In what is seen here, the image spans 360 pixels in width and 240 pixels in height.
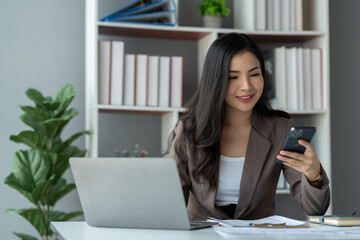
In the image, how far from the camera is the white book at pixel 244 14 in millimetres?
2834

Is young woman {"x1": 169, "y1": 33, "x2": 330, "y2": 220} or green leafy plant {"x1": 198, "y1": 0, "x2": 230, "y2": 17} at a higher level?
green leafy plant {"x1": 198, "y1": 0, "x2": 230, "y2": 17}

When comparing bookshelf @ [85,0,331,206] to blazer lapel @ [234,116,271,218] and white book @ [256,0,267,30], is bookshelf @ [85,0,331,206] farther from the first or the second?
blazer lapel @ [234,116,271,218]

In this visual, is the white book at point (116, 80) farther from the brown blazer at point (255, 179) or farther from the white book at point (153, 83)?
the brown blazer at point (255, 179)

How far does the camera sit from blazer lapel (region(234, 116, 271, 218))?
6.08 feet

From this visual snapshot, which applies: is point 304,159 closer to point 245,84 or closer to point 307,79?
point 245,84

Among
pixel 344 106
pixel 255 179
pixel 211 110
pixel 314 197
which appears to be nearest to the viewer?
pixel 314 197

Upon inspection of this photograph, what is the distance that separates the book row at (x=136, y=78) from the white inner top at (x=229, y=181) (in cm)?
85

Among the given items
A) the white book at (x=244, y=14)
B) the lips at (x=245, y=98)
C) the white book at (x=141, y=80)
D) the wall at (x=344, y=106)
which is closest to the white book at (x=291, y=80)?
the white book at (x=244, y=14)

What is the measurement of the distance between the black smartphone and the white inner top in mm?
442

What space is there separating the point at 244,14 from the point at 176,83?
0.57 m

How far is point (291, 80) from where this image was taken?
9.41 ft

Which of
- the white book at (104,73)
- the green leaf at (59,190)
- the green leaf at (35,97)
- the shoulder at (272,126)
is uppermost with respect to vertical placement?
the white book at (104,73)

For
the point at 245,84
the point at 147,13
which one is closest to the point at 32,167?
the point at 147,13

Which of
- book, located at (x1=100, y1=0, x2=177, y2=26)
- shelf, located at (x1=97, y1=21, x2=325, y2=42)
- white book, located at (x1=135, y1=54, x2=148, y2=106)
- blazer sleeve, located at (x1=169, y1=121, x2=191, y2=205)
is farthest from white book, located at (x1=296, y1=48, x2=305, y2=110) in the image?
blazer sleeve, located at (x1=169, y1=121, x2=191, y2=205)
